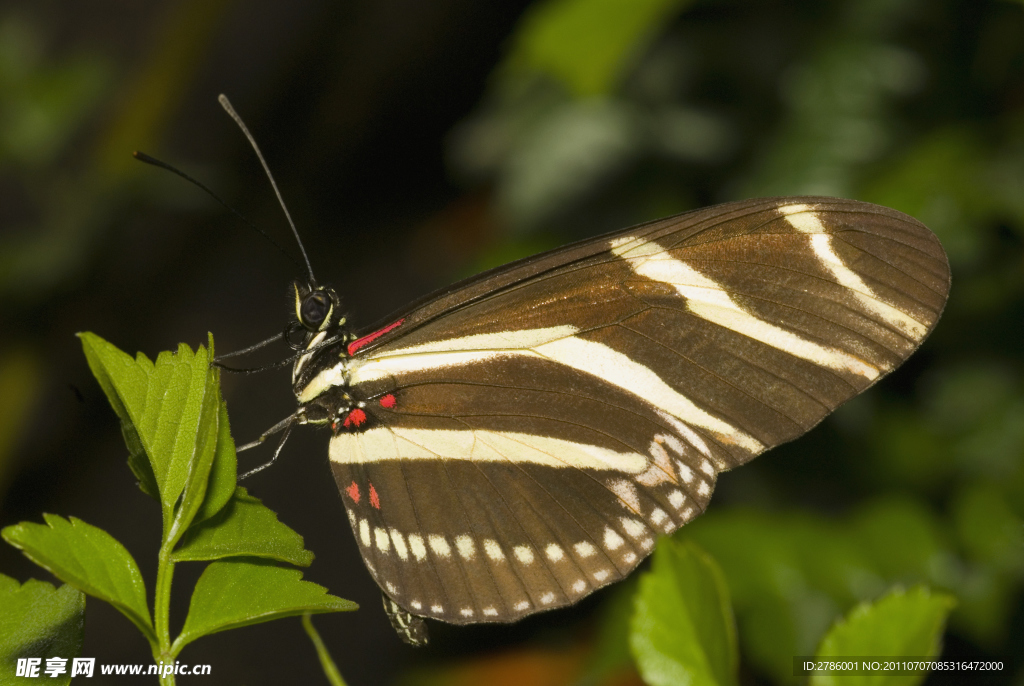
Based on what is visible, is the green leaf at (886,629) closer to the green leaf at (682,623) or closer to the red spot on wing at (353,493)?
the green leaf at (682,623)

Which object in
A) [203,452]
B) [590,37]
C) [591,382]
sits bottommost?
[591,382]

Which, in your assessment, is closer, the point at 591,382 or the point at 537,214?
the point at 591,382

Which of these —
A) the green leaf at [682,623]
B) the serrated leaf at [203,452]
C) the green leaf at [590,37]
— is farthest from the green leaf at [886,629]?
the green leaf at [590,37]

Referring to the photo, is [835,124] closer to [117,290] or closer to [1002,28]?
[1002,28]

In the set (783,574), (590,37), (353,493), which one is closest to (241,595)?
(353,493)

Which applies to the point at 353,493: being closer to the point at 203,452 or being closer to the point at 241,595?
the point at 241,595

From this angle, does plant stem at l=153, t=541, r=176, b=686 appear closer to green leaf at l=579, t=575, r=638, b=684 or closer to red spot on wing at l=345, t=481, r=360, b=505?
red spot on wing at l=345, t=481, r=360, b=505

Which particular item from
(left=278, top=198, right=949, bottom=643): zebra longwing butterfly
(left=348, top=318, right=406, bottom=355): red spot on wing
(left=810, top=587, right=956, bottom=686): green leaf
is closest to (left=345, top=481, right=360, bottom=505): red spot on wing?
(left=278, top=198, right=949, bottom=643): zebra longwing butterfly
